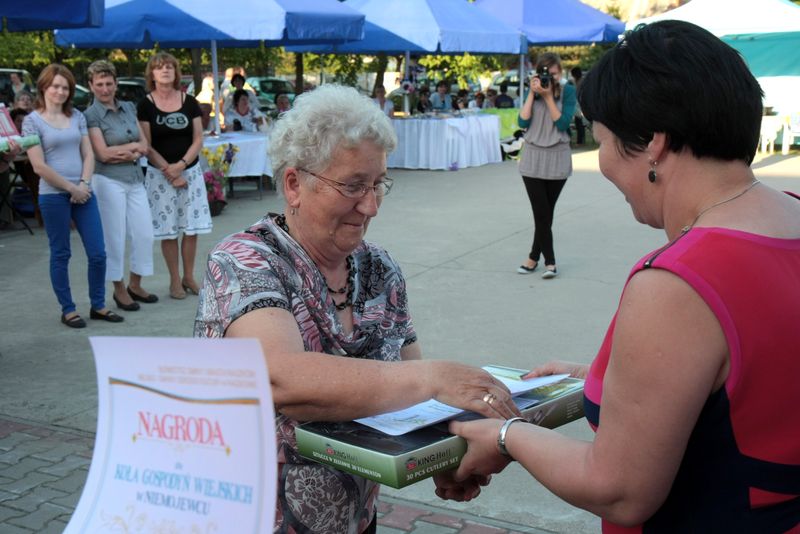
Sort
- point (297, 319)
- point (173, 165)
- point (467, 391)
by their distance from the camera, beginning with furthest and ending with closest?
1. point (173, 165)
2. point (297, 319)
3. point (467, 391)

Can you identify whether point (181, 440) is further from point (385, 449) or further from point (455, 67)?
point (455, 67)

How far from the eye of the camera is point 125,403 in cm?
141

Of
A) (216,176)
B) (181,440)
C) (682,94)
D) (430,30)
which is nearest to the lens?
(181,440)

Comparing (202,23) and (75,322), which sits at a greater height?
(202,23)

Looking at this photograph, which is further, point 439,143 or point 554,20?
point 554,20

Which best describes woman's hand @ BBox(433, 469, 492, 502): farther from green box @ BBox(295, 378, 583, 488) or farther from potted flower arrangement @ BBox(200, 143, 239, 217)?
potted flower arrangement @ BBox(200, 143, 239, 217)

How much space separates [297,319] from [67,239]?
535cm

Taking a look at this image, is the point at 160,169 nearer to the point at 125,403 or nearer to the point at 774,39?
the point at 125,403

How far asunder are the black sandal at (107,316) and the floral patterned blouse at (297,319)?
5162mm

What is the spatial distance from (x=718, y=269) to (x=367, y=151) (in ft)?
3.13

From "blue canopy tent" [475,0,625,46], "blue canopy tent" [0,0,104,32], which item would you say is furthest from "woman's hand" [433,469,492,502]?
"blue canopy tent" [475,0,625,46]

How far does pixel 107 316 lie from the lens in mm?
6988

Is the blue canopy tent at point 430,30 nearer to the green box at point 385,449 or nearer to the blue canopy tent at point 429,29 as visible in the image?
the blue canopy tent at point 429,29

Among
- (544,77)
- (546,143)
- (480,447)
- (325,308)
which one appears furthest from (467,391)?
(544,77)
